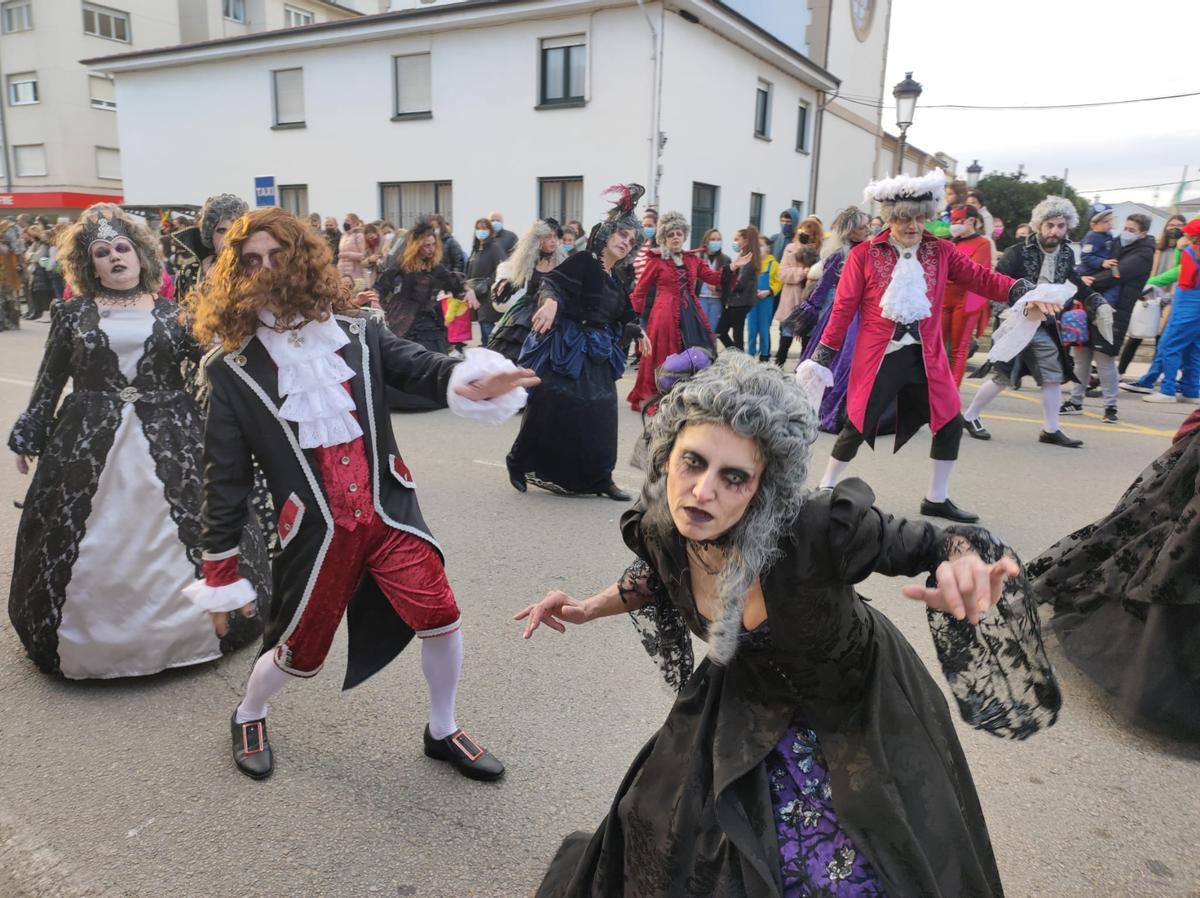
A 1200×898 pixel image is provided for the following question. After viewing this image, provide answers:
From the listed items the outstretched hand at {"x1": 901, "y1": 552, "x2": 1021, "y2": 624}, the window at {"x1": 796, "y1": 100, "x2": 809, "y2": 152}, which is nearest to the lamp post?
the window at {"x1": 796, "y1": 100, "x2": 809, "y2": 152}

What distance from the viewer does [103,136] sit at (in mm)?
32688

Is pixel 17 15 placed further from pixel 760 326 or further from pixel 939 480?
pixel 939 480

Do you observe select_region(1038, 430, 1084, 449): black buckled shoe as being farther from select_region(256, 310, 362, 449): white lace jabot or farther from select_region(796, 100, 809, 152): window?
select_region(796, 100, 809, 152): window

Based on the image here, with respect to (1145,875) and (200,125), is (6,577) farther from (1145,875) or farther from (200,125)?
(200,125)

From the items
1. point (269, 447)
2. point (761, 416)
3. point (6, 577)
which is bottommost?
point (6, 577)

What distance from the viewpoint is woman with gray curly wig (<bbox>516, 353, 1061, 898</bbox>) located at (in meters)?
1.60

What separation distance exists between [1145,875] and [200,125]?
1006 inches

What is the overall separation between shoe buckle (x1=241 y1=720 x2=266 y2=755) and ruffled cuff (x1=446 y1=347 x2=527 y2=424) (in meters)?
1.24

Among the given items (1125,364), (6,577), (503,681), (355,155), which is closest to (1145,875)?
(503,681)

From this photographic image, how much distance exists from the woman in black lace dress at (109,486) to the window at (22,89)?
121 ft

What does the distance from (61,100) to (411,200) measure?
20594 millimetres

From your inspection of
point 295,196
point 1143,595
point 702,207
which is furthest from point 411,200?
point 1143,595

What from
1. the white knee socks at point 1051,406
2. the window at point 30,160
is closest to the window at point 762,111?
the white knee socks at point 1051,406

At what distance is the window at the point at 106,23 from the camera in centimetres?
3228
